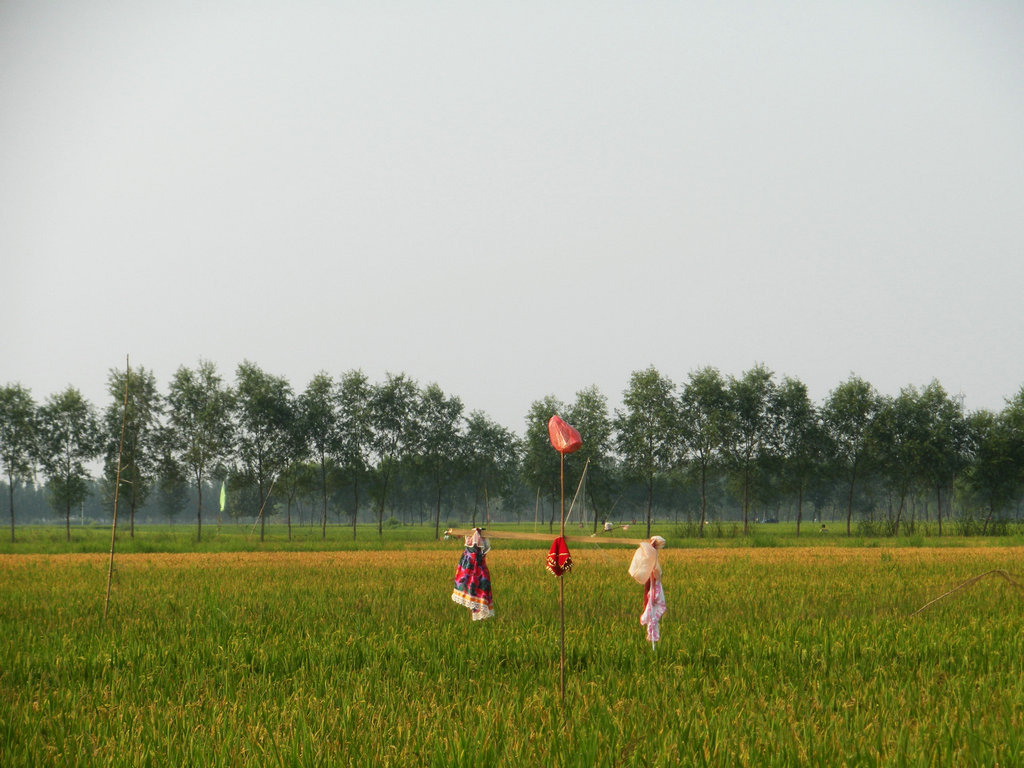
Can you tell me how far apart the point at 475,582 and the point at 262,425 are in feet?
154

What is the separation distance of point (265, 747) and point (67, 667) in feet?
15.8

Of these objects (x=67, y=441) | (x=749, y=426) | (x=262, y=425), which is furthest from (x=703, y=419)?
(x=67, y=441)

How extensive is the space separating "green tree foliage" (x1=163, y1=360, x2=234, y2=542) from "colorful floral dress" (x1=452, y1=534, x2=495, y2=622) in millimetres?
46225

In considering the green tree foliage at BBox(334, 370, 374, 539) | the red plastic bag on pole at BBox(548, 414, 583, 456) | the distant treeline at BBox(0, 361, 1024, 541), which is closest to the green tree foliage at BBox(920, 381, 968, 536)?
the distant treeline at BBox(0, 361, 1024, 541)

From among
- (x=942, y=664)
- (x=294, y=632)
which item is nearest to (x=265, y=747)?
(x=294, y=632)

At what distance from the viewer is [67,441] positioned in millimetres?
58906

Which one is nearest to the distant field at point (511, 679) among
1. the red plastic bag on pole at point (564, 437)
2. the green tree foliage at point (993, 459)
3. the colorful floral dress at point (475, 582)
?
the colorful floral dress at point (475, 582)

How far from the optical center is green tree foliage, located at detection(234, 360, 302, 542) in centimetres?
5475

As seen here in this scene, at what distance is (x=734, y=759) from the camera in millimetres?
5195

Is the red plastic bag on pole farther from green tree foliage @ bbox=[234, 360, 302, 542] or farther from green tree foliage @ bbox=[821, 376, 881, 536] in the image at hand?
green tree foliage @ bbox=[821, 376, 881, 536]

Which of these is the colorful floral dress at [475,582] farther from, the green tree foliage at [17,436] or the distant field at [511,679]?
the green tree foliage at [17,436]

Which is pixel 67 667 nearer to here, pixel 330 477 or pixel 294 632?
pixel 294 632

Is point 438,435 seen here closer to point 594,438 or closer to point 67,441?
point 594,438

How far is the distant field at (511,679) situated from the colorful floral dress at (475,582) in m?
0.43
